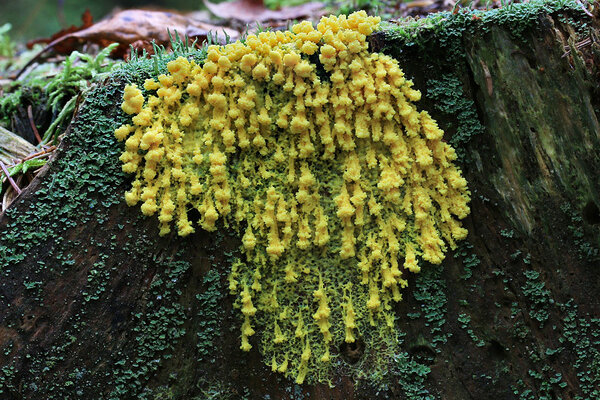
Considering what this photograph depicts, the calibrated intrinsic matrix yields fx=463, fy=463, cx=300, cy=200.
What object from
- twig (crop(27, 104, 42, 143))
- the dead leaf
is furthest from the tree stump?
the dead leaf

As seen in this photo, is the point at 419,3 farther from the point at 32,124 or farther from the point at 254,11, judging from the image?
the point at 32,124

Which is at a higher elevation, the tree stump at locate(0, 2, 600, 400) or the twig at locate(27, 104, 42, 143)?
the twig at locate(27, 104, 42, 143)

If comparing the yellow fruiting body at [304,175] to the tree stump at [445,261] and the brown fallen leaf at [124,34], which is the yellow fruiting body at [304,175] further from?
the brown fallen leaf at [124,34]

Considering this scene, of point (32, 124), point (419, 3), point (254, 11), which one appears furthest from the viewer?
point (254, 11)

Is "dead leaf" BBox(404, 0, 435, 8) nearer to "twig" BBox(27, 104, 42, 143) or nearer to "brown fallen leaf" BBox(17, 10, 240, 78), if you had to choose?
"brown fallen leaf" BBox(17, 10, 240, 78)

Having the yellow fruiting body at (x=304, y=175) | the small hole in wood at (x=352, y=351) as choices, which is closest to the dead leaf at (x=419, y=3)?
the yellow fruiting body at (x=304, y=175)

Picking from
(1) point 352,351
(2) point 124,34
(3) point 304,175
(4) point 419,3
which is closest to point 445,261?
(1) point 352,351

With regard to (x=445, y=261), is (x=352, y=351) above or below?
below
